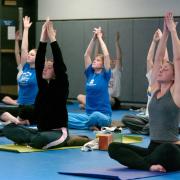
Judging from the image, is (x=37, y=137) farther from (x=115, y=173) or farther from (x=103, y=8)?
(x=103, y=8)

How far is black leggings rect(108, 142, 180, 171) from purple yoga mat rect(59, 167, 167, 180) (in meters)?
0.08

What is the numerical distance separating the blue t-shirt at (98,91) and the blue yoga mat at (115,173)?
10.5ft

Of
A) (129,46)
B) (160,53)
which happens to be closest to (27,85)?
(160,53)

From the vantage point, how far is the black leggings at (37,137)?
6.11 m

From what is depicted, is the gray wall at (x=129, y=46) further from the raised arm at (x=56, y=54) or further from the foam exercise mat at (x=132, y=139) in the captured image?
the raised arm at (x=56, y=54)

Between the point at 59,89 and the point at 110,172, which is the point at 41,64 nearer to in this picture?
the point at 59,89

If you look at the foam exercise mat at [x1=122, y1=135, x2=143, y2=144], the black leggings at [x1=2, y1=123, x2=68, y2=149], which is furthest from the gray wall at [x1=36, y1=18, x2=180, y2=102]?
the black leggings at [x1=2, y1=123, x2=68, y2=149]

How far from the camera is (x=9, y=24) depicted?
13.8 m

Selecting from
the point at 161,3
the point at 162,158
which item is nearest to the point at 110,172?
the point at 162,158

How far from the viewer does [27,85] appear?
8.52 meters

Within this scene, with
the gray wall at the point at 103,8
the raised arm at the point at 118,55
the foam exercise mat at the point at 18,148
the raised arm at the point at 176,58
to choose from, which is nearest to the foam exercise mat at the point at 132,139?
the foam exercise mat at the point at 18,148

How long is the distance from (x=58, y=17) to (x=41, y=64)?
779cm

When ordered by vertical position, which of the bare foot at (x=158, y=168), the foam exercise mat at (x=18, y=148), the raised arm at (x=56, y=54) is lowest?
the foam exercise mat at (x=18, y=148)

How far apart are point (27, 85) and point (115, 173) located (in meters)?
3.99
